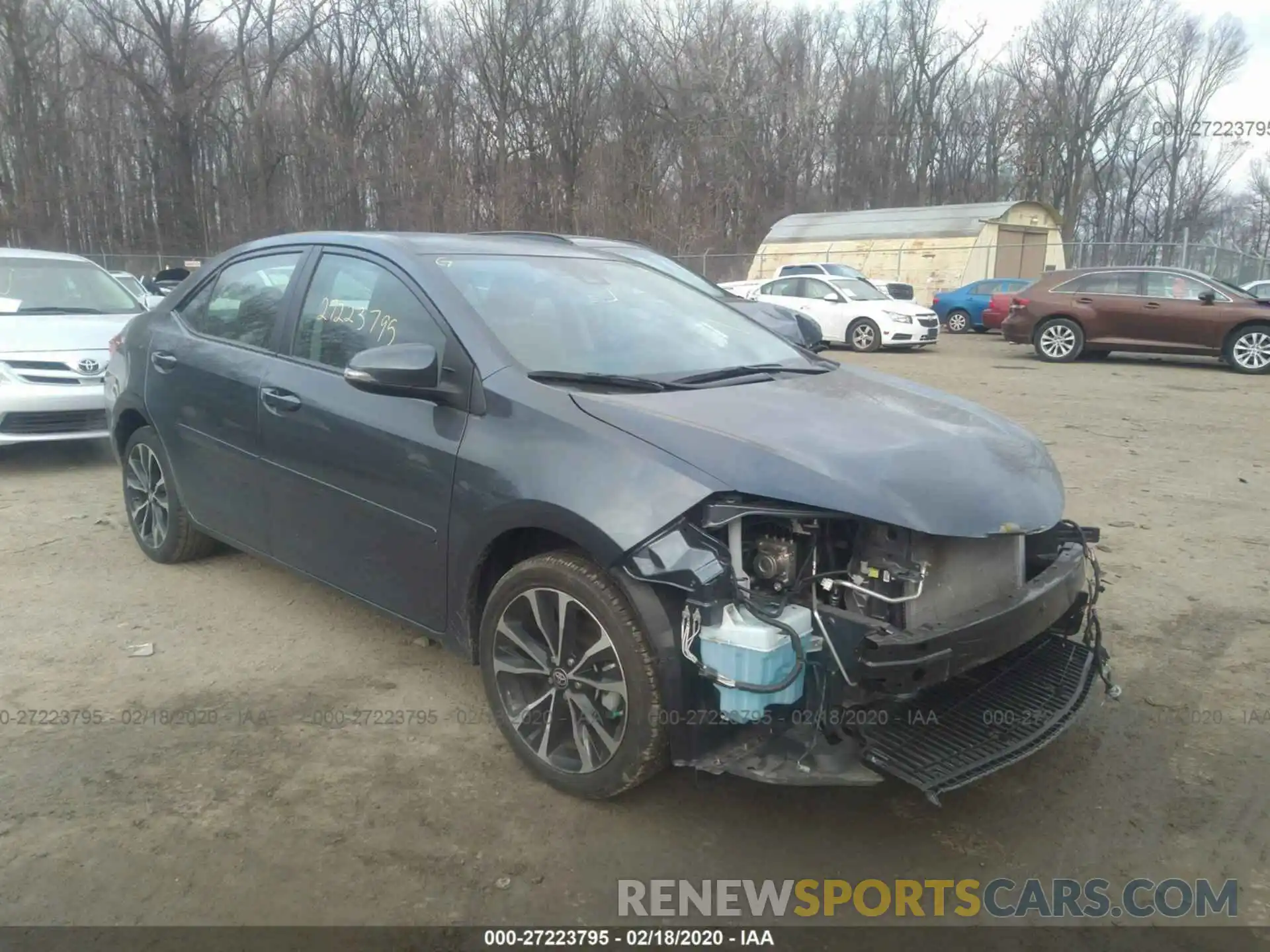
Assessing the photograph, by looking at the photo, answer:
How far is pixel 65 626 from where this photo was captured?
427cm

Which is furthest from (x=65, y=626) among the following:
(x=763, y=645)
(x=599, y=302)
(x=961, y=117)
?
(x=961, y=117)

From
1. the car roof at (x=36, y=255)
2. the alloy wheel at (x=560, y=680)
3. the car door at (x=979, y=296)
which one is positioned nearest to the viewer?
the alloy wheel at (x=560, y=680)

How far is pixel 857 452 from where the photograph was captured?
2.76 m

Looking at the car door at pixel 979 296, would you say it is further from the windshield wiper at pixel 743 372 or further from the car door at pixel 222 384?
the car door at pixel 222 384

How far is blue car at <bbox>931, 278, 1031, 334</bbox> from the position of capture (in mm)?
23500

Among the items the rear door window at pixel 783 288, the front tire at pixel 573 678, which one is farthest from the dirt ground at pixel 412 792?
the rear door window at pixel 783 288

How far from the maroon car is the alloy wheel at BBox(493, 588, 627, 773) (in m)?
14.6

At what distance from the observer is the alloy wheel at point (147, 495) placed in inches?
191

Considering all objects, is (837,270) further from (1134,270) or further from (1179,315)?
(1179,315)

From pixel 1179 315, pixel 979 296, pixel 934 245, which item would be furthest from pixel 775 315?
pixel 934 245

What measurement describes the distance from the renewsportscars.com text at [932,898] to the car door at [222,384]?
242 cm

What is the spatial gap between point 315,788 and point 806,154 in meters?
45.6

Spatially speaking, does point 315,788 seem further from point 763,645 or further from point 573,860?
point 763,645

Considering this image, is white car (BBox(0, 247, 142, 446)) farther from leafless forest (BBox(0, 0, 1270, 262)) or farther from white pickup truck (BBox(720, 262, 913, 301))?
leafless forest (BBox(0, 0, 1270, 262))
